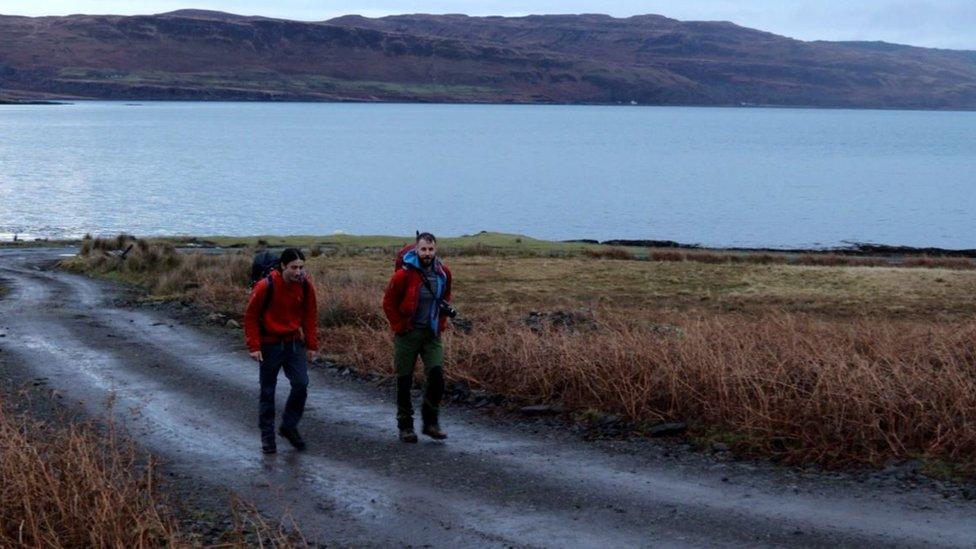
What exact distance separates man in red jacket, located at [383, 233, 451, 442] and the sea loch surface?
48625mm

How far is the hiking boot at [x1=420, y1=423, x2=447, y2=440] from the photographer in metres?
10.4

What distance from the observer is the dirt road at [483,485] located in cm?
765

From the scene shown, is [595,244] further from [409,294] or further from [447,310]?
[409,294]

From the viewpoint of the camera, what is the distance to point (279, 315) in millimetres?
10156

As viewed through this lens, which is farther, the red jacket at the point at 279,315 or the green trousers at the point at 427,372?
the green trousers at the point at 427,372

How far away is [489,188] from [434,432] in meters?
81.7

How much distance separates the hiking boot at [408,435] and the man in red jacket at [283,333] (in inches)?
34.8

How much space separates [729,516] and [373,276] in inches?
833

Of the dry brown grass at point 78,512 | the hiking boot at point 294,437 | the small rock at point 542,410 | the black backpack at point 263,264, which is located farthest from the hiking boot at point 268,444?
the small rock at point 542,410

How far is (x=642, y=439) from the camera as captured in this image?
402 inches

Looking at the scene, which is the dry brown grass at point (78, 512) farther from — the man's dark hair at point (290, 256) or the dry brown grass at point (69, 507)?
the man's dark hair at point (290, 256)

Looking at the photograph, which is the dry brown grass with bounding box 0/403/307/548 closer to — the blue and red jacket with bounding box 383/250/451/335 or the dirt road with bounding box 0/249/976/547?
the dirt road with bounding box 0/249/976/547

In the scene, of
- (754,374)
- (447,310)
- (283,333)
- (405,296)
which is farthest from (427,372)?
(754,374)

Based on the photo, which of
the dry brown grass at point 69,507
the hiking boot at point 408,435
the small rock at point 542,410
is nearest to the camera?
the dry brown grass at point 69,507
